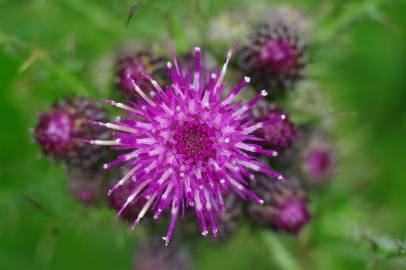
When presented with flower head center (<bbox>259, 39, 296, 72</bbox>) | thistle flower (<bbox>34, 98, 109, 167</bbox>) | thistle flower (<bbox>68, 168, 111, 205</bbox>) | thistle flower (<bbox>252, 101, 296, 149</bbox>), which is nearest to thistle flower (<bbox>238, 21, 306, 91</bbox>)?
flower head center (<bbox>259, 39, 296, 72</bbox>)

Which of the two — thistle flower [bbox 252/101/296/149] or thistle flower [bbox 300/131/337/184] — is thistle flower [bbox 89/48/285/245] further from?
thistle flower [bbox 300/131/337/184]

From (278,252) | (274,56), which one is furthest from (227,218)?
(274,56)

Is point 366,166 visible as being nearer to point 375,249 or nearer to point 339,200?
point 339,200

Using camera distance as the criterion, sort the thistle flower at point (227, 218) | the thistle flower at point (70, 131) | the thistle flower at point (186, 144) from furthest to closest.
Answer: the thistle flower at point (227, 218) < the thistle flower at point (70, 131) < the thistle flower at point (186, 144)

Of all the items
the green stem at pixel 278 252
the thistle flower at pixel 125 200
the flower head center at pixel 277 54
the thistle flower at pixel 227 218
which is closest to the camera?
the thistle flower at pixel 125 200

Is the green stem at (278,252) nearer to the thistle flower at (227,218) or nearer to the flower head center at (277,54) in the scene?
the thistle flower at (227,218)

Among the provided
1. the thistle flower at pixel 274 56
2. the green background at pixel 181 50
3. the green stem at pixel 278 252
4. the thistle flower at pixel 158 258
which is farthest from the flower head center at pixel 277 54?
the thistle flower at pixel 158 258

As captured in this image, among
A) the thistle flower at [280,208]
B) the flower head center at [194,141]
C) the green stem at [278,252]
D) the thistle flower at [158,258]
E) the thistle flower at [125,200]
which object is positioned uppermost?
the flower head center at [194,141]

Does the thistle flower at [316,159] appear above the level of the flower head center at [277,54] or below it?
below

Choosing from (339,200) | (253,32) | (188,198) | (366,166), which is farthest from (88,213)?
(366,166)
